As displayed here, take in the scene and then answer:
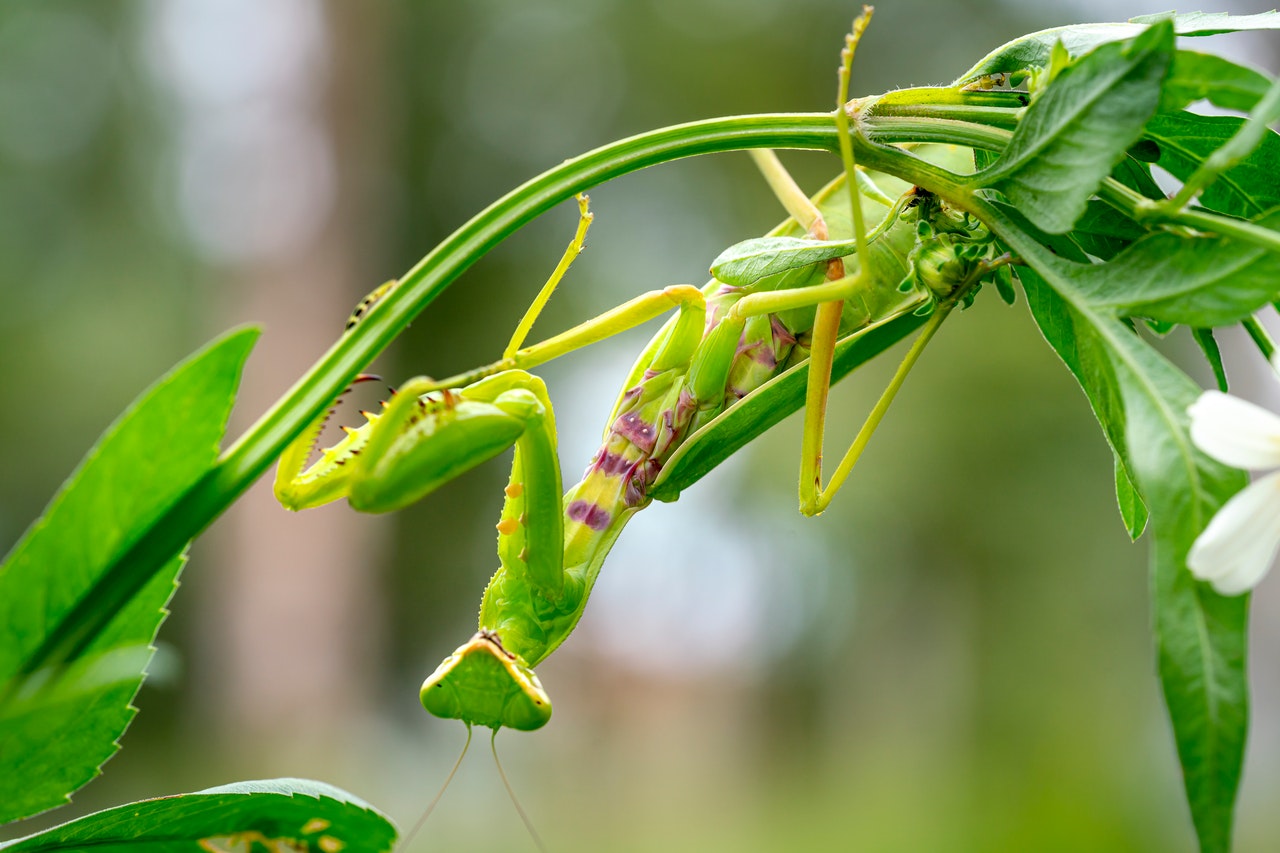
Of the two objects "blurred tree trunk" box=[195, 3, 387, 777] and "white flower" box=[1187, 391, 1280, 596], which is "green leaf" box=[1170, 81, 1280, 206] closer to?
"white flower" box=[1187, 391, 1280, 596]

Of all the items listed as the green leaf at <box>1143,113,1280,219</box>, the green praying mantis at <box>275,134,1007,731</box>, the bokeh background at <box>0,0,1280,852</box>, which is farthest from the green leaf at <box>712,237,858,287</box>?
the bokeh background at <box>0,0,1280,852</box>

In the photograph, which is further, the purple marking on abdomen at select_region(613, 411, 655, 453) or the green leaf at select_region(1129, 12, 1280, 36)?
the purple marking on abdomen at select_region(613, 411, 655, 453)

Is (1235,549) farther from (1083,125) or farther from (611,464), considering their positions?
(611,464)

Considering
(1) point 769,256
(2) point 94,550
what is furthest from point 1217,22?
(2) point 94,550

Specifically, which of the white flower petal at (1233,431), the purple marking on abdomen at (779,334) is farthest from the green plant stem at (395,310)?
the purple marking on abdomen at (779,334)

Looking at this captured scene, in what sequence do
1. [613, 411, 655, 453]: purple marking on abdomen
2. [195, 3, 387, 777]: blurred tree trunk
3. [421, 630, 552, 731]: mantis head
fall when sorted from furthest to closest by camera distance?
[195, 3, 387, 777]: blurred tree trunk → [613, 411, 655, 453]: purple marking on abdomen → [421, 630, 552, 731]: mantis head

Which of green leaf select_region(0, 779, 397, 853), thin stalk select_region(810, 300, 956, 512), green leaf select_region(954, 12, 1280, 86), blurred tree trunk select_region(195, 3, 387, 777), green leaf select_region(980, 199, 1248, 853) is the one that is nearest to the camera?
green leaf select_region(980, 199, 1248, 853)

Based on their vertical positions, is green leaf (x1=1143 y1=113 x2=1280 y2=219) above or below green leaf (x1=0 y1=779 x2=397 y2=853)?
above
